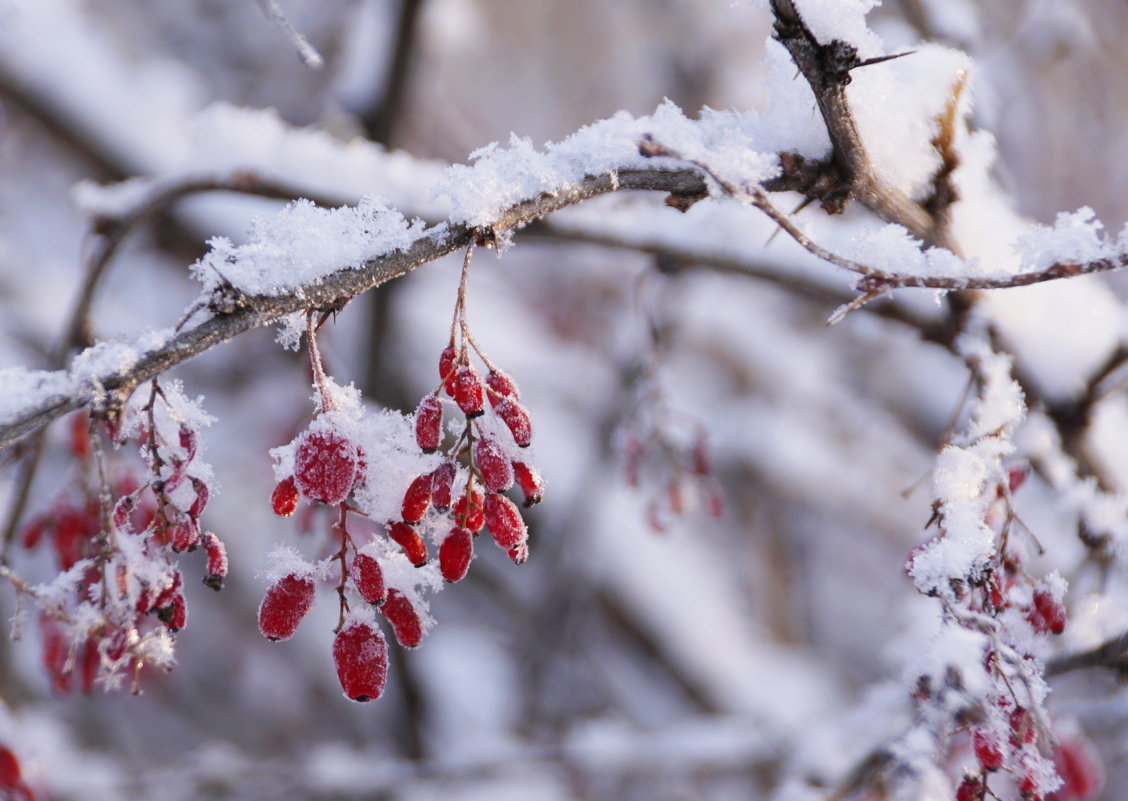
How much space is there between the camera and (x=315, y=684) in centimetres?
459

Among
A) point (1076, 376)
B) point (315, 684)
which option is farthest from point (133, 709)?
point (1076, 376)

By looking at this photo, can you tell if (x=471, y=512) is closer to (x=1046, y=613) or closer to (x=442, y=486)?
(x=442, y=486)

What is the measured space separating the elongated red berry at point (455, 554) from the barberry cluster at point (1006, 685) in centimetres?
45

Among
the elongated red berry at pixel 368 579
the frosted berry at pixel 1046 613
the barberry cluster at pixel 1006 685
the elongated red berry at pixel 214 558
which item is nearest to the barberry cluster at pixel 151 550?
the elongated red berry at pixel 214 558

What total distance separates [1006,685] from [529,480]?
0.53 metres

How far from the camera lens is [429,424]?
82cm

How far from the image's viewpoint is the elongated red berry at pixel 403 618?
85cm

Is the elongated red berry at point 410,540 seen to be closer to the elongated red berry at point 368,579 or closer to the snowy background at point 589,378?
the elongated red berry at point 368,579

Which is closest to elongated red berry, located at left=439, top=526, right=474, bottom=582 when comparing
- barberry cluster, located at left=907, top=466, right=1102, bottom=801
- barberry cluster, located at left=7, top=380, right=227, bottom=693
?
barberry cluster, located at left=7, top=380, right=227, bottom=693

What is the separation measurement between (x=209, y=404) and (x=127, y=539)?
128 inches

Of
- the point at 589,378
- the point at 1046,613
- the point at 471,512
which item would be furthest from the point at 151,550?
the point at 589,378

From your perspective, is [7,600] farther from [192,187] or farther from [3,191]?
[192,187]

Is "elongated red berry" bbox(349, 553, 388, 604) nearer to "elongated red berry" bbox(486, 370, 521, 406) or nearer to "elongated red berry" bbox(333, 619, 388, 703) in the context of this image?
"elongated red berry" bbox(333, 619, 388, 703)

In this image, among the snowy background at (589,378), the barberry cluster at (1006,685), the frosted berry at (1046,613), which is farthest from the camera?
the snowy background at (589,378)
